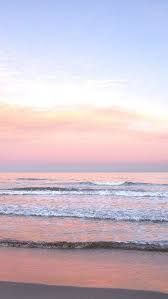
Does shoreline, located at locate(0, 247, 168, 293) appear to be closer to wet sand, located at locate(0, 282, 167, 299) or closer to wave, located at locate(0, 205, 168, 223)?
wet sand, located at locate(0, 282, 167, 299)

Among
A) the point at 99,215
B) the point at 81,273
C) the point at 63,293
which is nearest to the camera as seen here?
the point at 63,293

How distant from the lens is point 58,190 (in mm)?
33625

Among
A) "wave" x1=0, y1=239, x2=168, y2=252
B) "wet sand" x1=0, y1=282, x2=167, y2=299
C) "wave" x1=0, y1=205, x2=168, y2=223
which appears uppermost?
"wave" x1=0, y1=205, x2=168, y2=223

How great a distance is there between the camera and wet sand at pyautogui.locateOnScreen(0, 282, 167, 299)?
566cm

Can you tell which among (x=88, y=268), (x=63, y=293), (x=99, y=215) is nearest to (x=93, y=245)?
(x=88, y=268)

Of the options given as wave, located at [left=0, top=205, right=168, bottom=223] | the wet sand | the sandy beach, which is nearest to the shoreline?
the sandy beach

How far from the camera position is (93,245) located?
966 cm

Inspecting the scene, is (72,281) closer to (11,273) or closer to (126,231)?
(11,273)

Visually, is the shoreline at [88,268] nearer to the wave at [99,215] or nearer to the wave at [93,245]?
the wave at [93,245]

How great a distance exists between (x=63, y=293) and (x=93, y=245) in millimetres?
3886

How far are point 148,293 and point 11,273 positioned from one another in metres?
2.51

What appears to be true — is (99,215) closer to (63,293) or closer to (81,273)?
(81,273)

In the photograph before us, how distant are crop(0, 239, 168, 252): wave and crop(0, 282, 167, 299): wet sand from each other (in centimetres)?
345

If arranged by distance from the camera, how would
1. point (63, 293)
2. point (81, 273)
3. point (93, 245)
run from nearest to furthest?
point (63, 293) < point (81, 273) < point (93, 245)
